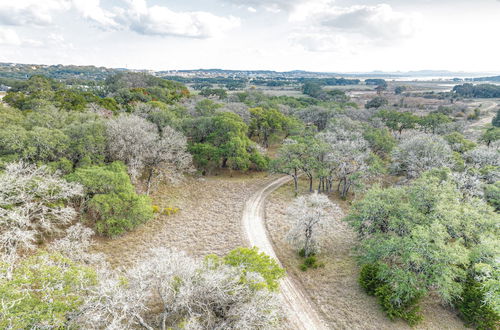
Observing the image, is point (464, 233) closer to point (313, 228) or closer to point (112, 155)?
point (313, 228)

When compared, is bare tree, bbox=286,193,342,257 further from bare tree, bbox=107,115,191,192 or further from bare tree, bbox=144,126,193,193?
bare tree, bbox=107,115,191,192

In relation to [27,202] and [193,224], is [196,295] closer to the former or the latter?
[193,224]

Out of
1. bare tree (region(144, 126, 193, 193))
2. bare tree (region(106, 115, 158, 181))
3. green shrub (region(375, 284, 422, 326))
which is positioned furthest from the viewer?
bare tree (region(144, 126, 193, 193))

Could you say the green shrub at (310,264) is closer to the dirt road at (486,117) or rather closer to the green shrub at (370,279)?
the green shrub at (370,279)

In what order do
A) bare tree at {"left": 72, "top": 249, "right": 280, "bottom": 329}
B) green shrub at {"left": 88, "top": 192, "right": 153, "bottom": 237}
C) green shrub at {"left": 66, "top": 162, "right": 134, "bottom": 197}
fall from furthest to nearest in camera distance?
green shrub at {"left": 66, "top": 162, "right": 134, "bottom": 197}
green shrub at {"left": 88, "top": 192, "right": 153, "bottom": 237}
bare tree at {"left": 72, "top": 249, "right": 280, "bottom": 329}

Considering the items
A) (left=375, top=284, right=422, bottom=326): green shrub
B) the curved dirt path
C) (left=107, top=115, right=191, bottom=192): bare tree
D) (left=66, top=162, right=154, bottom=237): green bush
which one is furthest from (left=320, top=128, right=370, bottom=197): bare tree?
(left=66, top=162, right=154, bottom=237): green bush
